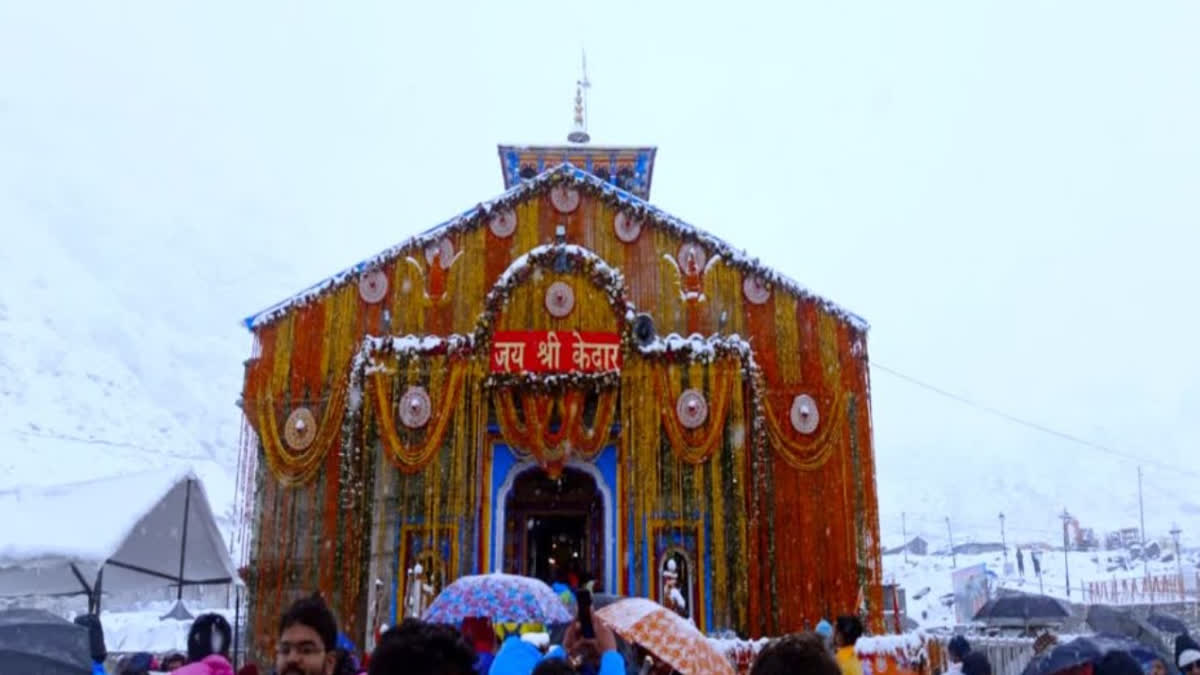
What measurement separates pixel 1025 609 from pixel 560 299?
354 inches

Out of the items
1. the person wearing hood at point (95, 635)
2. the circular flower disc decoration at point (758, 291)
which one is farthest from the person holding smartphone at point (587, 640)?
the circular flower disc decoration at point (758, 291)

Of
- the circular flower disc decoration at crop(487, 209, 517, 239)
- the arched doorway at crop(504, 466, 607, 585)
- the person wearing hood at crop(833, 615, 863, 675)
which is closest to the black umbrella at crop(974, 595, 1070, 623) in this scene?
the arched doorway at crop(504, 466, 607, 585)

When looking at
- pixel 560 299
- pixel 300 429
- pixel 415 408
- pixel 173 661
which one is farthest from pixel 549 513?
pixel 173 661

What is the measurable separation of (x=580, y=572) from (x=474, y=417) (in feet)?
17.9

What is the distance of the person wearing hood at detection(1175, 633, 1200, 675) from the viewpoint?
5.73 m

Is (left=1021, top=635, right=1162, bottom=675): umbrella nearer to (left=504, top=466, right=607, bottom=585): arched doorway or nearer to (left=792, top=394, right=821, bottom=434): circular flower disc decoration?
(left=792, top=394, right=821, bottom=434): circular flower disc decoration

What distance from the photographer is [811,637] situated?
268 cm

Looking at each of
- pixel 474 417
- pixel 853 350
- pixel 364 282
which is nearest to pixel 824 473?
→ pixel 853 350

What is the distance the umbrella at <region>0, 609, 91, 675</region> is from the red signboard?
10.8 m

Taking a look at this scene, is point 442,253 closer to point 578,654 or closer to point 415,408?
point 415,408

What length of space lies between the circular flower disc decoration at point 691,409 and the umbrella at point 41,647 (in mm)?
11297

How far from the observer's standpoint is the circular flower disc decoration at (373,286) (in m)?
17.0

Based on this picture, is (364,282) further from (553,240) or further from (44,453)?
(44,453)

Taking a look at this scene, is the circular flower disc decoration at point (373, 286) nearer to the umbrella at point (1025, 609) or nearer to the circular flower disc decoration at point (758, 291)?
the circular flower disc decoration at point (758, 291)
